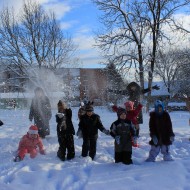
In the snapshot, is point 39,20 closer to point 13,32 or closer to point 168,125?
point 13,32

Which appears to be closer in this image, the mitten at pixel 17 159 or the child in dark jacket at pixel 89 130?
the mitten at pixel 17 159

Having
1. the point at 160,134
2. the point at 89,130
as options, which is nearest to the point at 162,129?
the point at 160,134

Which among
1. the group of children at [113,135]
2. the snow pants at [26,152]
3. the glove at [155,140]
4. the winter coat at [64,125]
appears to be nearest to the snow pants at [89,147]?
the group of children at [113,135]

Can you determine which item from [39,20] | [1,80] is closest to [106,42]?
[39,20]

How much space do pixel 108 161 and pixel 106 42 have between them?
680 inches

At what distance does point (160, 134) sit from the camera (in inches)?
276

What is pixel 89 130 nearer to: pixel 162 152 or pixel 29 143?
pixel 29 143

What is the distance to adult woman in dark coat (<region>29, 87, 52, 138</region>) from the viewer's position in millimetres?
9969

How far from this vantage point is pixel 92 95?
47562mm

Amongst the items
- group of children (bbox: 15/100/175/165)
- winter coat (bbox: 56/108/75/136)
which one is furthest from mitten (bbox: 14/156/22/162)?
winter coat (bbox: 56/108/75/136)

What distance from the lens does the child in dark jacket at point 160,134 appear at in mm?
6957

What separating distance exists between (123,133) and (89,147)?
1.02 meters

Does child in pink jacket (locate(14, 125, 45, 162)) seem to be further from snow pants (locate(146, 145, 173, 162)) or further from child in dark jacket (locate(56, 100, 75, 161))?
snow pants (locate(146, 145, 173, 162))

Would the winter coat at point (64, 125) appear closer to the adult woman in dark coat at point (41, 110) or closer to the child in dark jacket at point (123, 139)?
the child in dark jacket at point (123, 139)
